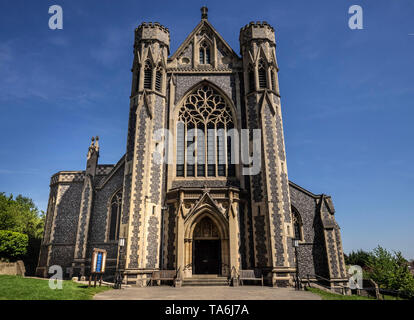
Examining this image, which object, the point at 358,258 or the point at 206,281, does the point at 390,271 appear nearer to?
the point at 358,258

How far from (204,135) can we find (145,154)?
16.5 ft

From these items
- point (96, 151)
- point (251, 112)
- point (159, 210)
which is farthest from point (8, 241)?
point (251, 112)

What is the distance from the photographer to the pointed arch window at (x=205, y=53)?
25.2 meters

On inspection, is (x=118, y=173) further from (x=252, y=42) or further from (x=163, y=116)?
(x=252, y=42)

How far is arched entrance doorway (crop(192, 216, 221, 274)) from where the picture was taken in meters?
19.4

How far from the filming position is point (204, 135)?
890 inches

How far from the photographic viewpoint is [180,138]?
74.0 feet

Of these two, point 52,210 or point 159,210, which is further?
point 52,210

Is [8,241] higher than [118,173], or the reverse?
[118,173]
